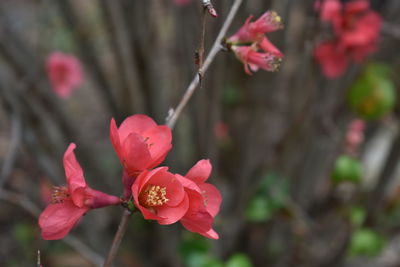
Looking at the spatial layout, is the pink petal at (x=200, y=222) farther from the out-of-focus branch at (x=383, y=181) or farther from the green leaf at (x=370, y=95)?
the out-of-focus branch at (x=383, y=181)

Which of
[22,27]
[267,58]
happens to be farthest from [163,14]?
[22,27]

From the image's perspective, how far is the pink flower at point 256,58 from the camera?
2.68 feet

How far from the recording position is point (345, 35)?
4.30 ft

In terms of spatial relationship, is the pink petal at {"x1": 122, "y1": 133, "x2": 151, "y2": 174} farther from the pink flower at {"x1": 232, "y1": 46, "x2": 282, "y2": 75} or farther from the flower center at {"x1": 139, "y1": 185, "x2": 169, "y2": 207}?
the pink flower at {"x1": 232, "y1": 46, "x2": 282, "y2": 75}

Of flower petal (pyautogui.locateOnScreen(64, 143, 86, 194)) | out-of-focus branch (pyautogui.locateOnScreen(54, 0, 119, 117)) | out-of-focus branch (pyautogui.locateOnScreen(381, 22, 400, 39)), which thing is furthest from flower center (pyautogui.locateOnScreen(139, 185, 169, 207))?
out-of-focus branch (pyautogui.locateOnScreen(54, 0, 119, 117))

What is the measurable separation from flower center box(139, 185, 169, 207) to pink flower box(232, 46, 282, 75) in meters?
0.26

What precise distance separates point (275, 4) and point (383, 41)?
1.48ft

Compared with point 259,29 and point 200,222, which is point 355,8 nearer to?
point 259,29

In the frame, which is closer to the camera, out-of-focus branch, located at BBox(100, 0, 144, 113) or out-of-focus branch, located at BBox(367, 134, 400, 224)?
out-of-focus branch, located at BBox(100, 0, 144, 113)

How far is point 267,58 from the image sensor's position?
2.68 feet

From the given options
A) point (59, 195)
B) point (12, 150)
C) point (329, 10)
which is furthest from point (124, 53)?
point (59, 195)

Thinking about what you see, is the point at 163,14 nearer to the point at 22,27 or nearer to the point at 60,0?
the point at 60,0

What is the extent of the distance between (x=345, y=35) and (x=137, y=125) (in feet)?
2.61

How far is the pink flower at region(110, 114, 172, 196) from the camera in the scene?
66 centimetres
